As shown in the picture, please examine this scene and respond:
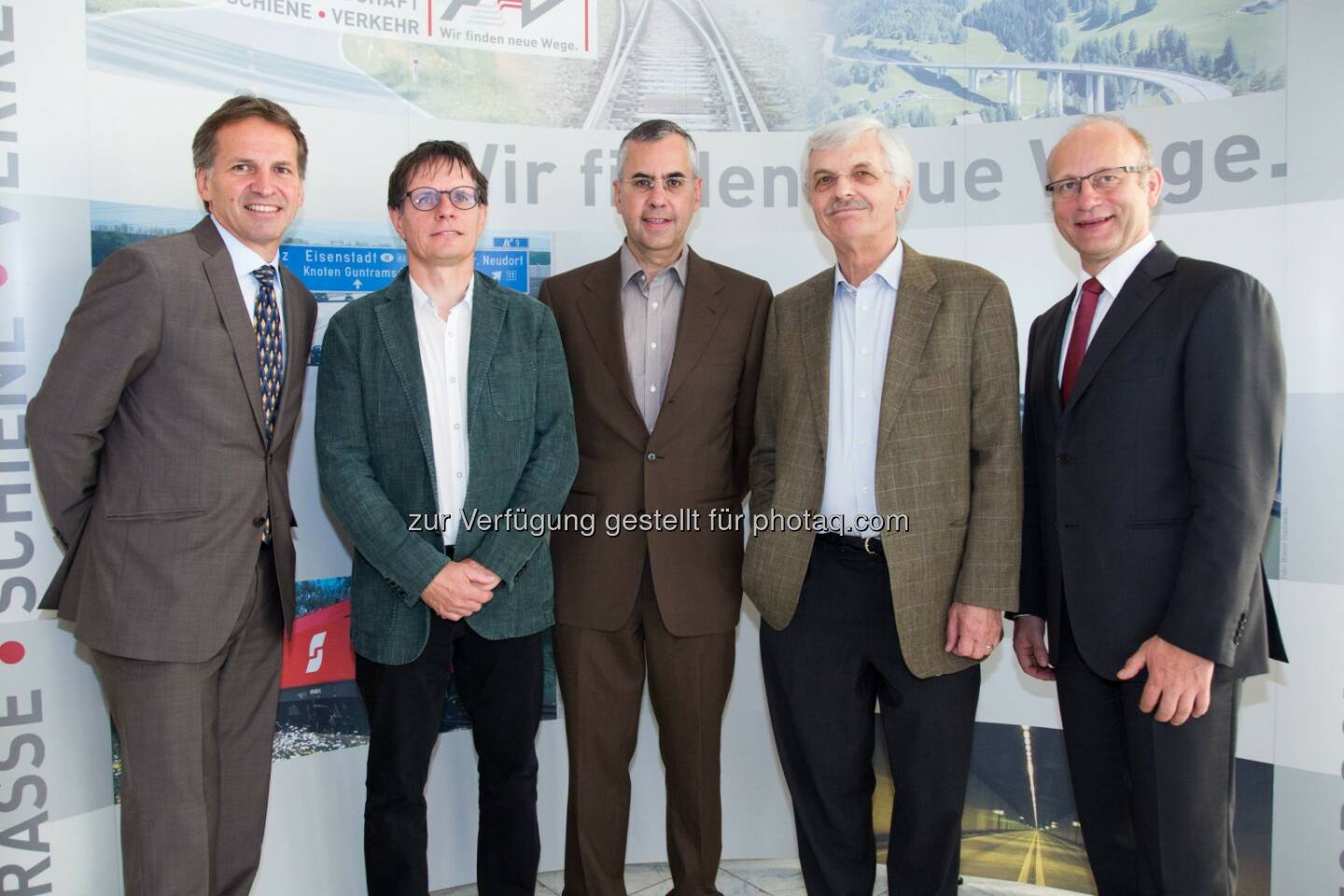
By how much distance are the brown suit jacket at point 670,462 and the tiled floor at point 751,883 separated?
1220 mm

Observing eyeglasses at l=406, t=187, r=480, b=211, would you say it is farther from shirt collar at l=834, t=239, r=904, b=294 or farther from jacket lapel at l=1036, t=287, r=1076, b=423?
jacket lapel at l=1036, t=287, r=1076, b=423

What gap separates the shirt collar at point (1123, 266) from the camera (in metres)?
2.17

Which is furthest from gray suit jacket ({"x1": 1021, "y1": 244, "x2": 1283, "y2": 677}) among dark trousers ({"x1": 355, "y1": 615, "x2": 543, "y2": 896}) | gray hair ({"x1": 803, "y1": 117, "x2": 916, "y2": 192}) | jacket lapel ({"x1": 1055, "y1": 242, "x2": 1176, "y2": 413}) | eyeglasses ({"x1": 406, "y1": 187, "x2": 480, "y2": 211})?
eyeglasses ({"x1": 406, "y1": 187, "x2": 480, "y2": 211})

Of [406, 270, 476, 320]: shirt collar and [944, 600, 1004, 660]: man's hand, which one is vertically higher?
[406, 270, 476, 320]: shirt collar

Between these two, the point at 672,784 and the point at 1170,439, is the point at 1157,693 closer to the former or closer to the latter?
the point at 1170,439

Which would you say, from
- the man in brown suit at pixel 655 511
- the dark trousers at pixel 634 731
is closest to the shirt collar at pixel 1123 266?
the man in brown suit at pixel 655 511

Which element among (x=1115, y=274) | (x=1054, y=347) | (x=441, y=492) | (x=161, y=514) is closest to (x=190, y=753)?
(x=161, y=514)

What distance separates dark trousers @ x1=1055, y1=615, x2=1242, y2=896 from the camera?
1.95 meters

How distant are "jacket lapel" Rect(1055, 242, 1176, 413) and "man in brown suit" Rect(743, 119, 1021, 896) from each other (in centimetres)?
20

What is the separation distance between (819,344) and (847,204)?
36 cm

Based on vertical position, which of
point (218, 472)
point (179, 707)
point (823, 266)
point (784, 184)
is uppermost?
point (784, 184)

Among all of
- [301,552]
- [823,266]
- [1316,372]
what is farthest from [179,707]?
[1316,372]

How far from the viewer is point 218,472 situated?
2.21 m

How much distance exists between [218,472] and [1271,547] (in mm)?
3029
